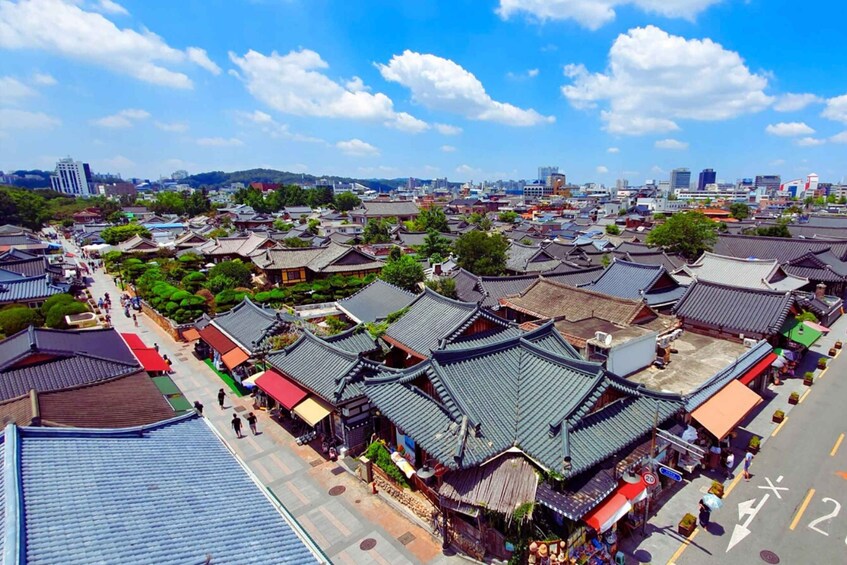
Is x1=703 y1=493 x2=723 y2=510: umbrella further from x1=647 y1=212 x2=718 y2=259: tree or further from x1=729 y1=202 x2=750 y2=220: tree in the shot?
x1=729 y1=202 x2=750 y2=220: tree

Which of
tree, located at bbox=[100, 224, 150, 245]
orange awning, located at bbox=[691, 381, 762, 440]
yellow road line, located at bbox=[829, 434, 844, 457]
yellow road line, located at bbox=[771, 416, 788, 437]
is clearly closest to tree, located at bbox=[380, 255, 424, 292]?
orange awning, located at bbox=[691, 381, 762, 440]

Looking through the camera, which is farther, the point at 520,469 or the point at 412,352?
the point at 412,352

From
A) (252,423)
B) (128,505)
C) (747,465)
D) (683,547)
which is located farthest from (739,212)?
(128,505)

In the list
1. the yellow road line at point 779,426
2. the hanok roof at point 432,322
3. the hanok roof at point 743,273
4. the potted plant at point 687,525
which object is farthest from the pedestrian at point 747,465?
the hanok roof at point 743,273

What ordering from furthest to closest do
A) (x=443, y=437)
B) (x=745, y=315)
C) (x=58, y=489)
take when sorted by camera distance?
(x=745, y=315)
(x=443, y=437)
(x=58, y=489)

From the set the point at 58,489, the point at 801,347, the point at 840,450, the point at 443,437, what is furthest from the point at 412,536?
the point at 801,347

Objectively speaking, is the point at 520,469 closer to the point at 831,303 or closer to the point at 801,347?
the point at 801,347

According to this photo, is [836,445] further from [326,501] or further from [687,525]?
[326,501]
